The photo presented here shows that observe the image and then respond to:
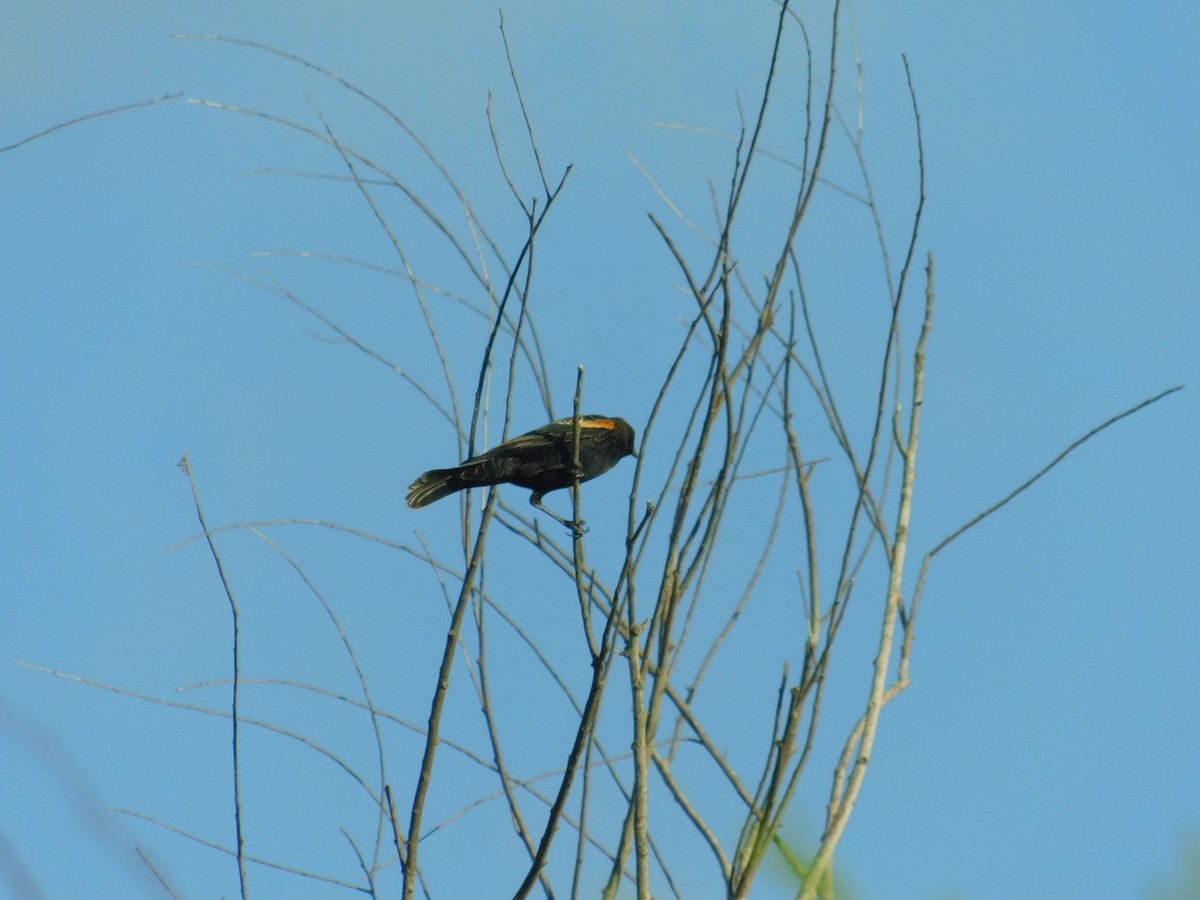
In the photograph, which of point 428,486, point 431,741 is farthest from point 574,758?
point 428,486

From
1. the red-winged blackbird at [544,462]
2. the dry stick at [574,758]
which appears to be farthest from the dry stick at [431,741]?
the red-winged blackbird at [544,462]

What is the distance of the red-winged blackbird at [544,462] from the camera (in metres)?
4.98

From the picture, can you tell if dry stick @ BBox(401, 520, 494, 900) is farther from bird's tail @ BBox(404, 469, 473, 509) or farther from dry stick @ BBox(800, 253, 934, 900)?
bird's tail @ BBox(404, 469, 473, 509)

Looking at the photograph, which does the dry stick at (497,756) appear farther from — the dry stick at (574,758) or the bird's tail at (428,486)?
the bird's tail at (428,486)

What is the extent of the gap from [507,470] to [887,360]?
9.19 ft

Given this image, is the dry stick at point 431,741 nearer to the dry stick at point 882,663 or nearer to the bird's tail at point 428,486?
the dry stick at point 882,663

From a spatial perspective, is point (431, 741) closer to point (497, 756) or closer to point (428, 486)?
point (497, 756)

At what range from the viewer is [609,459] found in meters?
6.25

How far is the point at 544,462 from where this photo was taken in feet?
17.9

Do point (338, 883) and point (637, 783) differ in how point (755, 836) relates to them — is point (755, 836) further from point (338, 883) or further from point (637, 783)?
point (338, 883)

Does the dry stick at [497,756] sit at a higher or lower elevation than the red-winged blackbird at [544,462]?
lower

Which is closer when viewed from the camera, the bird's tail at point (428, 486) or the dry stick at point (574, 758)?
the dry stick at point (574, 758)

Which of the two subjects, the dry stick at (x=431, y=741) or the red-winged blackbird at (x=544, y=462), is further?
the red-winged blackbird at (x=544, y=462)

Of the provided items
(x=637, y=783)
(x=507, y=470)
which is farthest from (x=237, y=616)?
(x=507, y=470)
